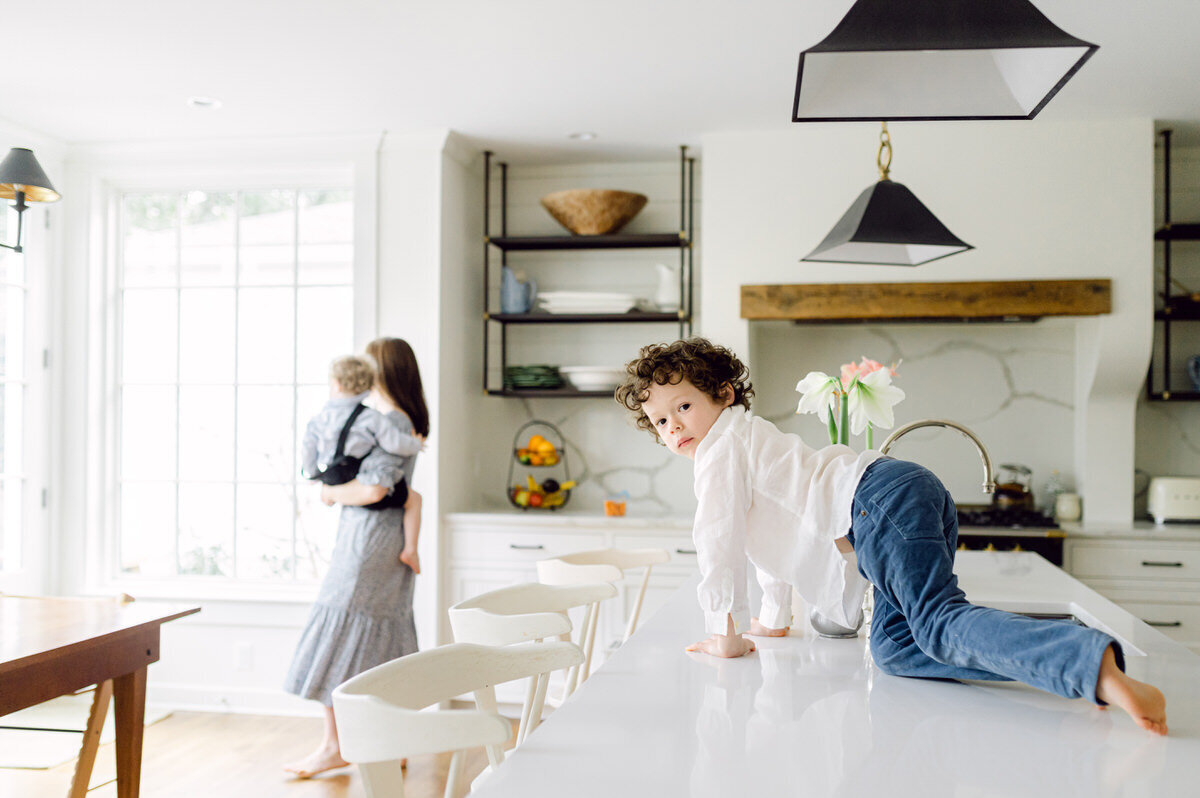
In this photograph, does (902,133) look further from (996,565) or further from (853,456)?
(853,456)

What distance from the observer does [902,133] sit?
12.5ft

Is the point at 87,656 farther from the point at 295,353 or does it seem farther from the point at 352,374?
the point at 295,353

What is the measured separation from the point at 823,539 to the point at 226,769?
266 centimetres

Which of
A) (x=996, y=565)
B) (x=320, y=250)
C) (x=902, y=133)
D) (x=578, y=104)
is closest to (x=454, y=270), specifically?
(x=320, y=250)

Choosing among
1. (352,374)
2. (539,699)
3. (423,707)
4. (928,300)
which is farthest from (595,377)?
(423,707)

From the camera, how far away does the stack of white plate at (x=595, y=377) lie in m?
4.16

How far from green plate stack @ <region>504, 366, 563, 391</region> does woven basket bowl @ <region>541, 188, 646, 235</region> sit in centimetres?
63

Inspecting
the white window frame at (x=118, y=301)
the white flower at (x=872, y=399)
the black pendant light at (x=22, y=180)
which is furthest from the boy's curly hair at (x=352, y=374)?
the white flower at (x=872, y=399)

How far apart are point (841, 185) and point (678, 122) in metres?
0.70

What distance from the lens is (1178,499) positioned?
3746mm

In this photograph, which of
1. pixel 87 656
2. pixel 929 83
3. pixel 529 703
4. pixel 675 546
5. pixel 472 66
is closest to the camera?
pixel 929 83

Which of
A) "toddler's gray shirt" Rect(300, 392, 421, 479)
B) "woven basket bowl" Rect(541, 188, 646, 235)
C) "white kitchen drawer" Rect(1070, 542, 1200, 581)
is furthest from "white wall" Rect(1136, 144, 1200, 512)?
"toddler's gray shirt" Rect(300, 392, 421, 479)

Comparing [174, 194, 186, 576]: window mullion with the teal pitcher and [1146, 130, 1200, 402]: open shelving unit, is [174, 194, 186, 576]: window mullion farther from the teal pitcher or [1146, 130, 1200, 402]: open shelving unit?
[1146, 130, 1200, 402]: open shelving unit

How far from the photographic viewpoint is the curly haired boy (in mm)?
1148
